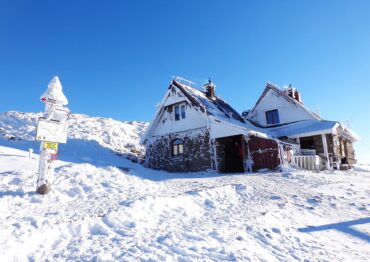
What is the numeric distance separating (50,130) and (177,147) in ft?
46.1

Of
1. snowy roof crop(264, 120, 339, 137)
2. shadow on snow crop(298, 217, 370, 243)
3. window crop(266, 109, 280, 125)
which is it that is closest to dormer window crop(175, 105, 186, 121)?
snowy roof crop(264, 120, 339, 137)

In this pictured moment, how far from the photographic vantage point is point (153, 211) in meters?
6.82

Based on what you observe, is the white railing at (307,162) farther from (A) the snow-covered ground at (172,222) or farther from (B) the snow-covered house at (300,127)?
(A) the snow-covered ground at (172,222)

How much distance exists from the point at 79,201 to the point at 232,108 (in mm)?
21999

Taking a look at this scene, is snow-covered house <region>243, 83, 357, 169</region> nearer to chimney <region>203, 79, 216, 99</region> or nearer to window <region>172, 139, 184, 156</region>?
chimney <region>203, 79, 216, 99</region>

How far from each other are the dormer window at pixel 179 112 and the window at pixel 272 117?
9.29m

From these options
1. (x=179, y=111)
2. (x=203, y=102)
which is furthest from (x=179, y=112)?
(x=203, y=102)

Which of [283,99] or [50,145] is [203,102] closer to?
[283,99]

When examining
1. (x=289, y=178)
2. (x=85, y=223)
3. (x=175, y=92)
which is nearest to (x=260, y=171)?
(x=289, y=178)

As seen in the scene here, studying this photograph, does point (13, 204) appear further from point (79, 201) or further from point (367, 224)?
point (367, 224)

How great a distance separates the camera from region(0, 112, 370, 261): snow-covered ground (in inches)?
186

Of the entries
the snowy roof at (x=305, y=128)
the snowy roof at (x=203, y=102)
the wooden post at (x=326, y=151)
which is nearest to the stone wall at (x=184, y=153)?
the snowy roof at (x=203, y=102)

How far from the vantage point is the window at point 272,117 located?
2563 centimetres

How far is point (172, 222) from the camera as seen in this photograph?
20.7ft
